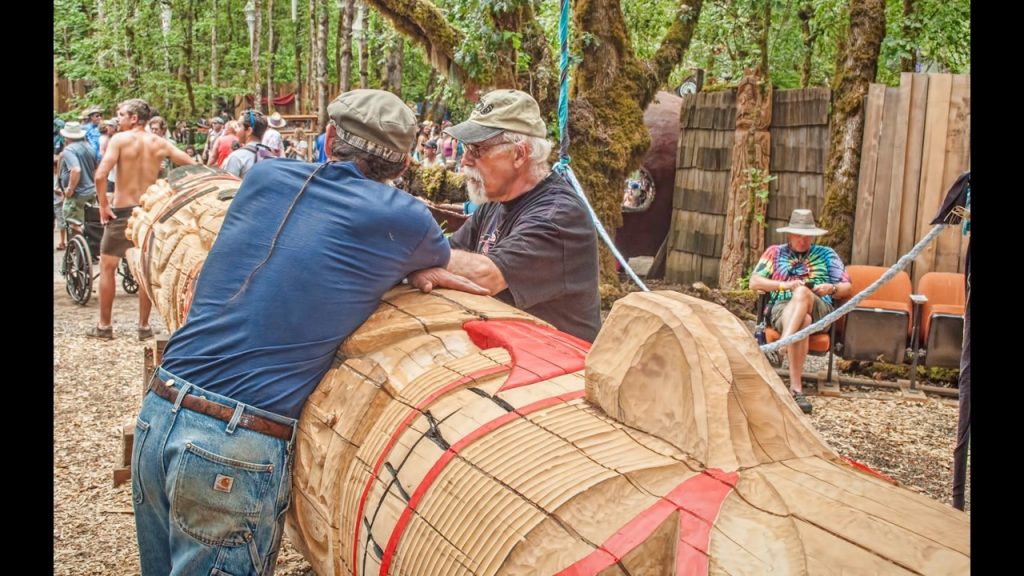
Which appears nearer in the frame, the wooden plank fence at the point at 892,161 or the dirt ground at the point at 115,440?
the dirt ground at the point at 115,440

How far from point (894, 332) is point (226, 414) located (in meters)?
5.11

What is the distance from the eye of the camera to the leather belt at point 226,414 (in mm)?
2010

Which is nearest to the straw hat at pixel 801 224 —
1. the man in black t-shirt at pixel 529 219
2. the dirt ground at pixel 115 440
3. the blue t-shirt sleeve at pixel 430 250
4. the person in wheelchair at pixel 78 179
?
the dirt ground at pixel 115 440

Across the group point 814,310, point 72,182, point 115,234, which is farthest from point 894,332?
point 72,182

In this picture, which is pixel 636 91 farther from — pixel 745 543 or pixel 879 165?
pixel 745 543

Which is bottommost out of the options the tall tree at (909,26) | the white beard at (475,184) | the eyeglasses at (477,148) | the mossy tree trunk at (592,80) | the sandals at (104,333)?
the sandals at (104,333)

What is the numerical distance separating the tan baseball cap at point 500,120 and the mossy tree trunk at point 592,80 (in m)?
4.24

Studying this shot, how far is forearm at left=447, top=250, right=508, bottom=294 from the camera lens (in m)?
2.52

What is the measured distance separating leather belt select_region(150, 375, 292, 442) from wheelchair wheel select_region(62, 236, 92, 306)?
6664 millimetres

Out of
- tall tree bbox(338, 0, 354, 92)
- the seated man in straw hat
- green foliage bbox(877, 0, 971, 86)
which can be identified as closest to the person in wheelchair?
tall tree bbox(338, 0, 354, 92)

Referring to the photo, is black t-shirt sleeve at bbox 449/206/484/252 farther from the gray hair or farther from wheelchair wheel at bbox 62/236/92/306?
wheelchair wheel at bbox 62/236/92/306

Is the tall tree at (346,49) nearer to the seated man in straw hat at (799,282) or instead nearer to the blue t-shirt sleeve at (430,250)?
the seated man in straw hat at (799,282)

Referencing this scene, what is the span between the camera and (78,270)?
8180 mm

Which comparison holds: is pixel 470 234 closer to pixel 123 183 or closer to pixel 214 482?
pixel 214 482
